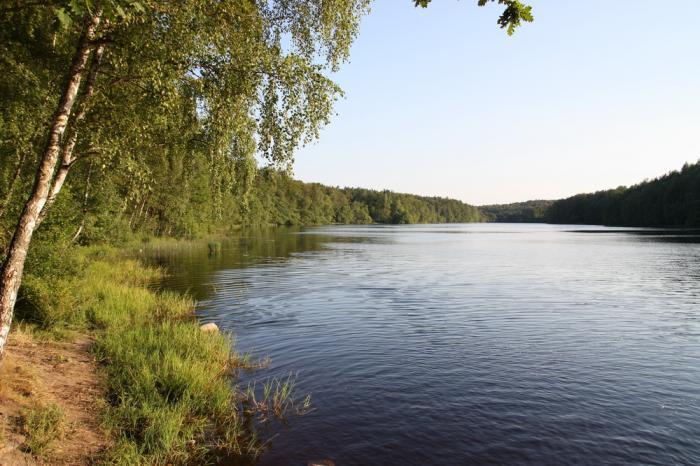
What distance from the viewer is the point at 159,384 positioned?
36.8 ft

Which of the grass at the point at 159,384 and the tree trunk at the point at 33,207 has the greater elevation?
the tree trunk at the point at 33,207

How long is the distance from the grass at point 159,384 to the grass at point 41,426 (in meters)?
0.04

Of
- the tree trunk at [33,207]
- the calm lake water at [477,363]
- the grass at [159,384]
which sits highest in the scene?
the tree trunk at [33,207]

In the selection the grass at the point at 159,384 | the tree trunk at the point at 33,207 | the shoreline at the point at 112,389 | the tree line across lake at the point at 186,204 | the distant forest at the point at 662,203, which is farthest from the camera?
the distant forest at the point at 662,203

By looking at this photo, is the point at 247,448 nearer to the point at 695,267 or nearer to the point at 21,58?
the point at 21,58

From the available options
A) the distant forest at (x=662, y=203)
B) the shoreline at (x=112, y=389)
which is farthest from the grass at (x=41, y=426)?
the distant forest at (x=662, y=203)

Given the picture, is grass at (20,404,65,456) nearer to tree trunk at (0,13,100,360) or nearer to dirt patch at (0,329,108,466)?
dirt patch at (0,329,108,466)

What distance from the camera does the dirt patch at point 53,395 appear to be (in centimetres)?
776

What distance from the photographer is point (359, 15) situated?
15.4m

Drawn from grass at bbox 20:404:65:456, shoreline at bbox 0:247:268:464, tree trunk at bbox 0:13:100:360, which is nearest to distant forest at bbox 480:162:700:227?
shoreline at bbox 0:247:268:464

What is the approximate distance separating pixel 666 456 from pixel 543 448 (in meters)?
2.37

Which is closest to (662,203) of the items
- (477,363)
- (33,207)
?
(477,363)

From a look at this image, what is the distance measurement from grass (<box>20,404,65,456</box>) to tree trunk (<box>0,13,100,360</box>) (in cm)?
129

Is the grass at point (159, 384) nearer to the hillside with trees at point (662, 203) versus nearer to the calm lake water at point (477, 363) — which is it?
the calm lake water at point (477, 363)
